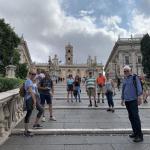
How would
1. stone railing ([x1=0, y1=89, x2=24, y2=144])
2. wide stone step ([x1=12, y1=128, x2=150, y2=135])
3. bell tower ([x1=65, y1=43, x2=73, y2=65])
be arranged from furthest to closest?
bell tower ([x1=65, y1=43, x2=73, y2=65]) < wide stone step ([x1=12, y1=128, x2=150, y2=135]) < stone railing ([x1=0, y1=89, x2=24, y2=144])

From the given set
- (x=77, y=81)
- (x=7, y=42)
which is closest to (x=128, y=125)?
(x=77, y=81)

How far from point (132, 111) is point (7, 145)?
3.28 m

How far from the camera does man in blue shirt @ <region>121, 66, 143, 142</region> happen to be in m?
8.67

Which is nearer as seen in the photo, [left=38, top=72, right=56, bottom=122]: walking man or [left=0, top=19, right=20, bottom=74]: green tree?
[left=38, top=72, right=56, bottom=122]: walking man

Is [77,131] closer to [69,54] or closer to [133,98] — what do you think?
[133,98]

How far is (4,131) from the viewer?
351 inches

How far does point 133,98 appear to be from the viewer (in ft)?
29.1

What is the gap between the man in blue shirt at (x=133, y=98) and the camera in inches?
341

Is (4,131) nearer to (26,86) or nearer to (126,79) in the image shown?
(26,86)

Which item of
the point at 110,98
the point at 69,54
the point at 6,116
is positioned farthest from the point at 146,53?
the point at 69,54

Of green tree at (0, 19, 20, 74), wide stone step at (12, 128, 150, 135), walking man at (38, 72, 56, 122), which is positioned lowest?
wide stone step at (12, 128, 150, 135)

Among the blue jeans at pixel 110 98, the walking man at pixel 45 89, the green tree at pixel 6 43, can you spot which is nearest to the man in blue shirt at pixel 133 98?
the walking man at pixel 45 89

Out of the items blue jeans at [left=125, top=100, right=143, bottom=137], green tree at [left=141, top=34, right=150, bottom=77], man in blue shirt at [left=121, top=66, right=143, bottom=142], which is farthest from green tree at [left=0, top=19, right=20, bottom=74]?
blue jeans at [left=125, top=100, right=143, bottom=137]

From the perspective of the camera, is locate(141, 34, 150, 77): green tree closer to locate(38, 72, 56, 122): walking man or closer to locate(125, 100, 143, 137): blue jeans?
locate(38, 72, 56, 122): walking man
